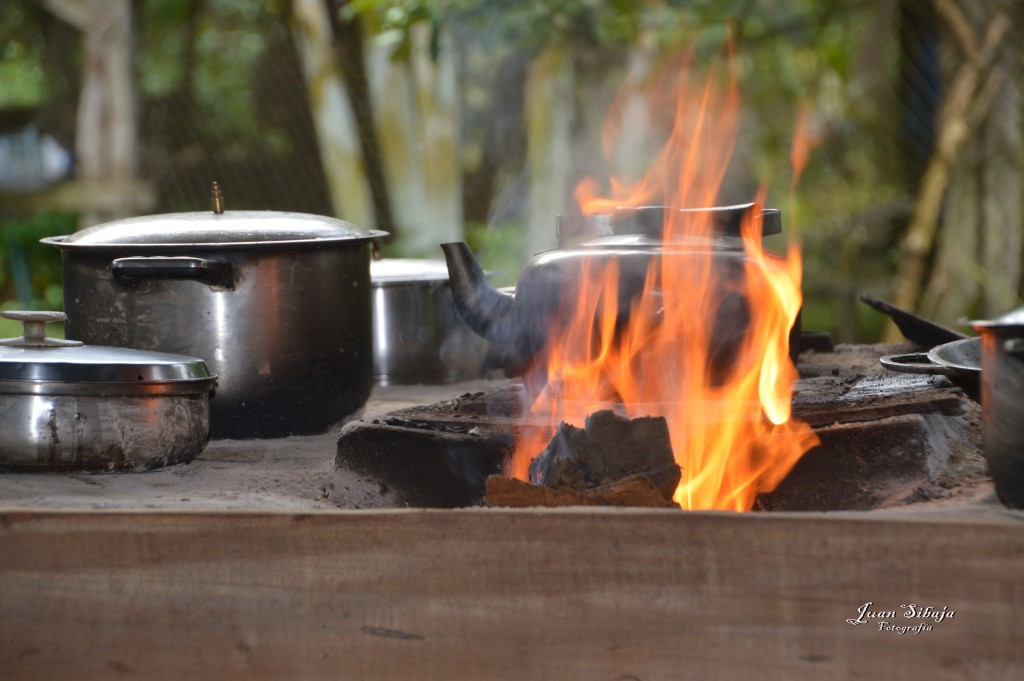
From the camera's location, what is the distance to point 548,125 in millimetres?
6742

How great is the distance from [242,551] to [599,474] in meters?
0.54

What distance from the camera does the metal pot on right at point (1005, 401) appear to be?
139cm

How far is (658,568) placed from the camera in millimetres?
1412

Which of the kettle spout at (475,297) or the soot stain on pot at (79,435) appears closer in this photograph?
the soot stain on pot at (79,435)

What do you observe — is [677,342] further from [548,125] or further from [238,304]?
[548,125]

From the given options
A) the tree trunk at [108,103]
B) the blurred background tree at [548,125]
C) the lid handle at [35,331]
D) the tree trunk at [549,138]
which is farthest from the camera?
the tree trunk at [108,103]

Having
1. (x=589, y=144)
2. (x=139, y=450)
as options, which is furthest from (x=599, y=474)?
(x=589, y=144)

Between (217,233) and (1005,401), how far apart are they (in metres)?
1.40

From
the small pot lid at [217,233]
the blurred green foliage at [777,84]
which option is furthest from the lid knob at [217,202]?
the blurred green foliage at [777,84]

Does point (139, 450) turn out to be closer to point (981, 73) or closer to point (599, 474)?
point (599, 474)

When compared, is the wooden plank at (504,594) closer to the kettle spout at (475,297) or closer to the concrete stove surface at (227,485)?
the concrete stove surface at (227,485)

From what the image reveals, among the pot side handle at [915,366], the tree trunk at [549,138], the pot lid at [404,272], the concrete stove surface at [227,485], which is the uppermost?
the tree trunk at [549,138]

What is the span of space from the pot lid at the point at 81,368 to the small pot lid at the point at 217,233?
0.25m

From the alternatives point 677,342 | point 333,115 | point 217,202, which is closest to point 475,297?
point 677,342
